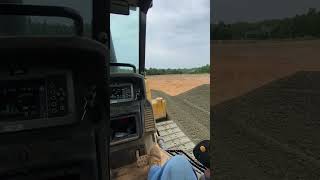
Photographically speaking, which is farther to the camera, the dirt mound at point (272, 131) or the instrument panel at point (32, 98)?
the instrument panel at point (32, 98)

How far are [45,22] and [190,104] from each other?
568 inches

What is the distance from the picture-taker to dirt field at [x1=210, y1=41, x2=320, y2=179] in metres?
0.90

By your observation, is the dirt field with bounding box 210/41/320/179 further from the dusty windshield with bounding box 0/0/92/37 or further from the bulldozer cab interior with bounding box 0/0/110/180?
the dusty windshield with bounding box 0/0/92/37

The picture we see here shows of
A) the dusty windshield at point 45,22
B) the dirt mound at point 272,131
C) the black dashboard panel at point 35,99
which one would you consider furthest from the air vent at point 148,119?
the dirt mound at point 272,131

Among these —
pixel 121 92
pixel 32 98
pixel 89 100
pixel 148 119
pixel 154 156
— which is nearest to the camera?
pixel 32 98

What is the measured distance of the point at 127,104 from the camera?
12.3ft

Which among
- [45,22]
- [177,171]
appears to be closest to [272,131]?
[45,22]

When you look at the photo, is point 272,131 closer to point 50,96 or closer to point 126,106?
point 50,96

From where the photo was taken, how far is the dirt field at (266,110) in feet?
2.95

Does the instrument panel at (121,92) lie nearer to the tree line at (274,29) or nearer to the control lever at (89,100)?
the control lever at (89,100)

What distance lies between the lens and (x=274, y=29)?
951 mm

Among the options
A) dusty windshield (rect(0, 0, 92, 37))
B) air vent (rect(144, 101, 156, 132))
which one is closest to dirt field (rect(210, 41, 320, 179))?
dusty windshield (rect(0, 0, 92, 37))

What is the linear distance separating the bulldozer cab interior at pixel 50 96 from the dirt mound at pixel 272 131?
977 mm

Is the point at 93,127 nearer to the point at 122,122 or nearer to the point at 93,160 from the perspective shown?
the point at 93,160
